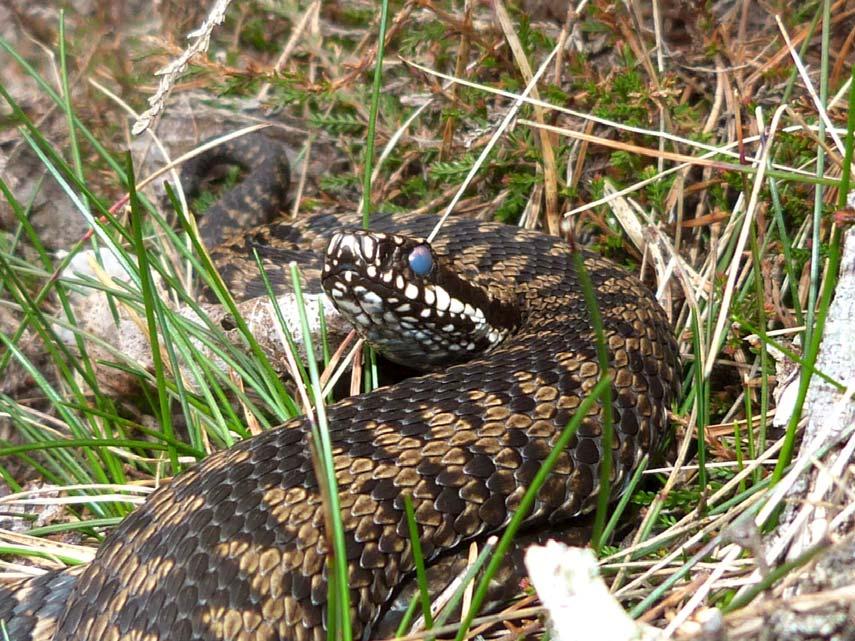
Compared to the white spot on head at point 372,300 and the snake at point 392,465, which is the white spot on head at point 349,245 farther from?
the white spot on head at point 372,300

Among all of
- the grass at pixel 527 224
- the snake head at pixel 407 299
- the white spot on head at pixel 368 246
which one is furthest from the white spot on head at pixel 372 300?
the grass at pixel 527 224

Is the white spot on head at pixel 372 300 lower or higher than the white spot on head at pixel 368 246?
lower

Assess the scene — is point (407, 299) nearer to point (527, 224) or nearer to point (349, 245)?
point (349, 245)

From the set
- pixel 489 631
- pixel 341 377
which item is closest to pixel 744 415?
pixel 489 631

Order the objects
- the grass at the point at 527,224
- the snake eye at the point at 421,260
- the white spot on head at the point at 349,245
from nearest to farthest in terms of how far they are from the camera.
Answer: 1. the grass at the point at 527,224
2. the white spot on head at the point at 349,245
3. the snake eye at the point at 421,260

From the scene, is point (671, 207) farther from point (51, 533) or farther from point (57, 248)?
point (57, 248)

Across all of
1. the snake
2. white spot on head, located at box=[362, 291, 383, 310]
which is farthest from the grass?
Answer: white spot on head, located at box=[362, 291, 383, 310]

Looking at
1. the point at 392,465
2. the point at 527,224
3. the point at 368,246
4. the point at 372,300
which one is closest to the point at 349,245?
the point at 368,246
